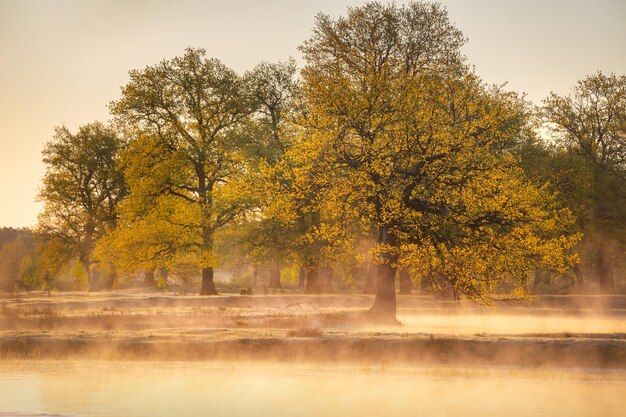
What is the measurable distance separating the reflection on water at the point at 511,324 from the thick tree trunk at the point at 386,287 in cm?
91

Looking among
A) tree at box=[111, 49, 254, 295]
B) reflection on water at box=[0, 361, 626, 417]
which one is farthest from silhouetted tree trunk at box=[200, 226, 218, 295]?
reflection on water at box=[0, 361, 626, 417]

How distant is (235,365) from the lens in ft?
67.8

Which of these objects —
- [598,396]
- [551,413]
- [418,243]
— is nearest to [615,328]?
[418,243]

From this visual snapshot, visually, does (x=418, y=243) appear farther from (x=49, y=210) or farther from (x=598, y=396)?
(x=49, y=210)

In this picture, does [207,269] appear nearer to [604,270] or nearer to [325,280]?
[325,280]

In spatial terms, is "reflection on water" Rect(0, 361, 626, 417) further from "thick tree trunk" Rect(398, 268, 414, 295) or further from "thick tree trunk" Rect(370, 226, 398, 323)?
"thick tree trunk" Rect(398, 268, 414, 295)

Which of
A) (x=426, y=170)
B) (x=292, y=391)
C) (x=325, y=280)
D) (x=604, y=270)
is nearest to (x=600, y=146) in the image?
(x=604, y=270)

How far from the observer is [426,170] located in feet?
105

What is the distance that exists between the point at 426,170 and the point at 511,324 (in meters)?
8.33

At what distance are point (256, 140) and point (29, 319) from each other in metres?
30.4

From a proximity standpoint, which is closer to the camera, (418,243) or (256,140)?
(418,243)

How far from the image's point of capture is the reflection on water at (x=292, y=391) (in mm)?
14188

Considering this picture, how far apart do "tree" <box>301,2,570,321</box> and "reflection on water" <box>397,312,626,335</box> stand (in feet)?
5.40

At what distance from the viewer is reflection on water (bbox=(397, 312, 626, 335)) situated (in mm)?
29500
